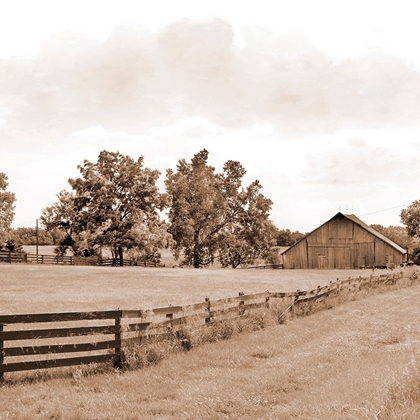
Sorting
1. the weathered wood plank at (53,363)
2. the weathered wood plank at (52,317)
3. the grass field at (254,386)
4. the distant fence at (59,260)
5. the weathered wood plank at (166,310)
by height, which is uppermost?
the distant fence at (59,260)

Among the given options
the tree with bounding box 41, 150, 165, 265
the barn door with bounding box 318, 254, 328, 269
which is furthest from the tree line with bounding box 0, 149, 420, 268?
the barn door with bounding box 318, 254, 328, 269

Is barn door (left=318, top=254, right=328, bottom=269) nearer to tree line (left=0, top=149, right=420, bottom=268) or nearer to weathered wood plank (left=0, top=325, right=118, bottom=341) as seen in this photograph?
tree line (left=0, top=149, right=420, bottom=268)

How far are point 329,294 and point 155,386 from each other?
15012 millimetres

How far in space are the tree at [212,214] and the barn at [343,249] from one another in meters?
6.98

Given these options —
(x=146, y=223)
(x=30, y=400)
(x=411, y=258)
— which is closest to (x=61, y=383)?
(x=30, y=400)

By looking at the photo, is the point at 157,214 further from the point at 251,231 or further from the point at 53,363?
the point at 53,363

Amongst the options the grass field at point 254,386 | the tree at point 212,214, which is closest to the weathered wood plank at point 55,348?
the grass field at point 254,386

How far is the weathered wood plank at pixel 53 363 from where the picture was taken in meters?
9.53

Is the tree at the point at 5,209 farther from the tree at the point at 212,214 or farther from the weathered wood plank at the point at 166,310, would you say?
the weathered wood plank at the point at 166,310

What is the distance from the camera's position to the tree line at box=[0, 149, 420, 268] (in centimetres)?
5612

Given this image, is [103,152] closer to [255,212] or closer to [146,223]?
[146,223]

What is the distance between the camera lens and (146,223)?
5762 cm

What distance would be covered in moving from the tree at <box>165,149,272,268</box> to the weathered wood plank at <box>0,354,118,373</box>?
5374 cm

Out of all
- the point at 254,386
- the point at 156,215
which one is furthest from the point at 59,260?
the point at 254,386
